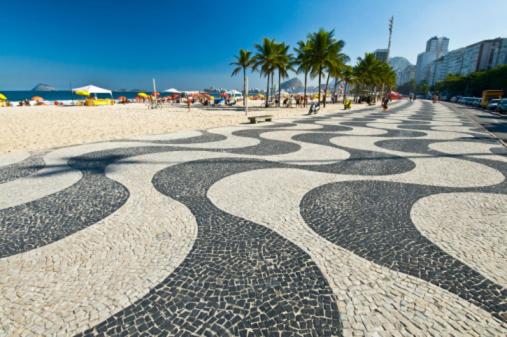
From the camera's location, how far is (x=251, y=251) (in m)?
3.01

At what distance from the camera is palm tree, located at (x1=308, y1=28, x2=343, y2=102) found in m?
30.7

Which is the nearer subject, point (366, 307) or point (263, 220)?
point (366, 307)

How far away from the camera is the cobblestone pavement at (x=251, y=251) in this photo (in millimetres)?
2104

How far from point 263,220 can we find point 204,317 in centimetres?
176

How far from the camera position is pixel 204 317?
2.12 metres

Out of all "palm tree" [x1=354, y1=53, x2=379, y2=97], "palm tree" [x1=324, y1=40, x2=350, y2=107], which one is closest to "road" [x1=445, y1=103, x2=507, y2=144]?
"palm tree" [x1=324, y1=40, x2=350, y2=107]

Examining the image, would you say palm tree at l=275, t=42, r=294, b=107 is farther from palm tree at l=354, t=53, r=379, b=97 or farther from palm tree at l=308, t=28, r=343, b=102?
palm tree at l=354, t=53, r=379, b=97

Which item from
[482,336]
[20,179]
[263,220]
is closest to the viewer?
[482,336]

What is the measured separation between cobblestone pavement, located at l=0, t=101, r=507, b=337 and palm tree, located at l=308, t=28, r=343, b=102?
92.5 feet

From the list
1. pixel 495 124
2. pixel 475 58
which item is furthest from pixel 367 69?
pixel 475 58

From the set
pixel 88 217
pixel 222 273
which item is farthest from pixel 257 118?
pixel 222 273

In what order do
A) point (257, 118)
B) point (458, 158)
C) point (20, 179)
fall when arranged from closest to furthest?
point (20, 179)
point (458, 158)
point (257, 118)

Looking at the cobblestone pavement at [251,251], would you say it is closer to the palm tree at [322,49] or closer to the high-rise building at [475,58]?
the palm tree at [322,49]

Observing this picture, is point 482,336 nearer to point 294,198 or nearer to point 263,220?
point 263,220
